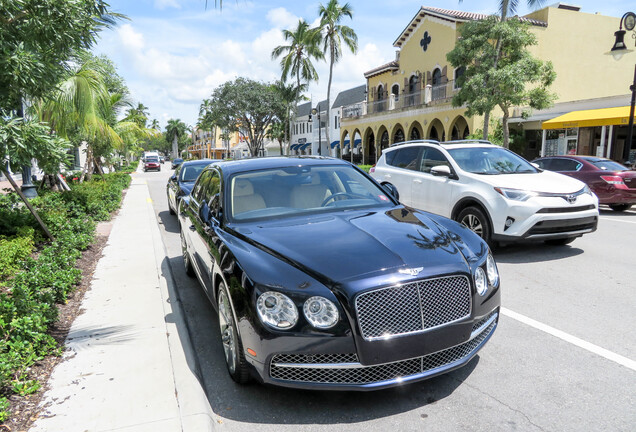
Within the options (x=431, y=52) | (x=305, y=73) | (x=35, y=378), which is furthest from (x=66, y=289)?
(x=305, y=73)

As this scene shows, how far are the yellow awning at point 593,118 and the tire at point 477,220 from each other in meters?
13.8

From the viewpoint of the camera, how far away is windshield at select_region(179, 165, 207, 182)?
11.2 meters

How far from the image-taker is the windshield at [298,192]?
4137 mm

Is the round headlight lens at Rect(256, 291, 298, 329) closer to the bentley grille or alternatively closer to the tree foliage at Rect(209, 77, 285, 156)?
the bentley grille

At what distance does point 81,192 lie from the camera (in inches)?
466

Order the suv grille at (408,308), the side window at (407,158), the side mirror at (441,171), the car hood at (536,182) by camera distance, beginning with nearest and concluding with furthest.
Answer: the suv grille at (408,308) < the car hood at (536,182) < the side mirror at (441,171) < the side window at (407,158)

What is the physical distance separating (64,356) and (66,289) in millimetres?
1702

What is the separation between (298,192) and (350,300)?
184cm

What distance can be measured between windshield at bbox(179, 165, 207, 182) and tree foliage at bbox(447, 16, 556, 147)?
11.7 metres

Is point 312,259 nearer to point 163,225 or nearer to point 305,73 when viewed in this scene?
point 163,225

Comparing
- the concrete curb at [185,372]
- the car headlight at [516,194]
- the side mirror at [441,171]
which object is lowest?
the concrete curb at [185,372]

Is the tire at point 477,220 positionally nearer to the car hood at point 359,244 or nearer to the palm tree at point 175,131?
the car hood at point 359,244

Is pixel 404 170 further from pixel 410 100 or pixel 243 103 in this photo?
pixel 243 103

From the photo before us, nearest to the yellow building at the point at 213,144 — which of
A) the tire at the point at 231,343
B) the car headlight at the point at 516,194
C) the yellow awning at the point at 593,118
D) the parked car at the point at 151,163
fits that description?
the parked car at the point at 151,163
